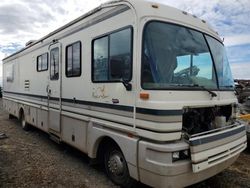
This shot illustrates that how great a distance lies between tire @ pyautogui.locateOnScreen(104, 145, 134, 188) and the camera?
14.3ft

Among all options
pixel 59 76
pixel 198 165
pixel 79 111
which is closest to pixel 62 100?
pixel 59 76

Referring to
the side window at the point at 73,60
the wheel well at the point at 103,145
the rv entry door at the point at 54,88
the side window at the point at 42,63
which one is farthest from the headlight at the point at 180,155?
the side window at the point at 42,63

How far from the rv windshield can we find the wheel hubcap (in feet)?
4.65

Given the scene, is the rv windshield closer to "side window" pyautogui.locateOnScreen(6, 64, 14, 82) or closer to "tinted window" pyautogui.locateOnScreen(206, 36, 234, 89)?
"tinted window" pyautogui.locateOnScreen(206, 36, 234, 89)

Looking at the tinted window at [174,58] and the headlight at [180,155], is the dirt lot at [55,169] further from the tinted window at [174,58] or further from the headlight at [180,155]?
the tinted window at [174,58]

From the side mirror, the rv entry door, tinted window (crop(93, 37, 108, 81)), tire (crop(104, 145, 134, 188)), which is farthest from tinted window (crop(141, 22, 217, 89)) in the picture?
the rv entry door

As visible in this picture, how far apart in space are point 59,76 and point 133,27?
314cm

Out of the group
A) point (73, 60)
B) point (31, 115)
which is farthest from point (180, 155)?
point (31, 115)

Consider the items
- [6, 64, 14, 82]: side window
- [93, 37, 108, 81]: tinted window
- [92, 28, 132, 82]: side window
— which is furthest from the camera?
[6, 64, 14, 82]: side window

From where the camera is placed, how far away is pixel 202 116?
175 inches

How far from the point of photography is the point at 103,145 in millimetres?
5055

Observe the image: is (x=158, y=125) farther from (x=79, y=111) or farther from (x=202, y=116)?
(x=79, y=111)

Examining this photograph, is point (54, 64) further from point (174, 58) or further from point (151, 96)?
point (151, 96)

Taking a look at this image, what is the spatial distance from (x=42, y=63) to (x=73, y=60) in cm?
231
